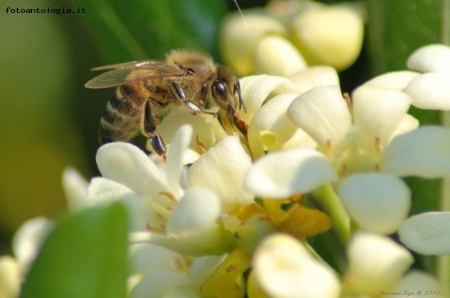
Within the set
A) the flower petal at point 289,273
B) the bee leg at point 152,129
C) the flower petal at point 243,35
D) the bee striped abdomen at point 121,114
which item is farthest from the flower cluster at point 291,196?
the flower petal at point 243,35

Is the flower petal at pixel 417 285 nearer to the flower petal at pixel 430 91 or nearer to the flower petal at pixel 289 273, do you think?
the flower petal at pixel 289 273

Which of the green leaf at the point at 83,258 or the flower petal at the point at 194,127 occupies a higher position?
the green leaf at the point at 83,258

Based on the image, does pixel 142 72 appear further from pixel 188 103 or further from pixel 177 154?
pixel 177 154

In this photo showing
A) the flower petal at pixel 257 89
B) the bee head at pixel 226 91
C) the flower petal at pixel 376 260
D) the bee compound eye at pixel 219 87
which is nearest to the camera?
the flower petal at pixel 376 260

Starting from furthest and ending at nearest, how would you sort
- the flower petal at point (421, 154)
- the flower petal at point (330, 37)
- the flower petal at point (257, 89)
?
1. the flower petal at point (330, 37)
2. the flower petal at point (257, 89)
3. the flower petal at point (421, 154)

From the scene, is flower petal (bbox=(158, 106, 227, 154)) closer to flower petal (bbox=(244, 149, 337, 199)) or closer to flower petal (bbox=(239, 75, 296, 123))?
flower petal (bbox=(239, 75, 296, 123))

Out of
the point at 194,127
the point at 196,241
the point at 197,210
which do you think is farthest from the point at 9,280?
the point at 197,210
